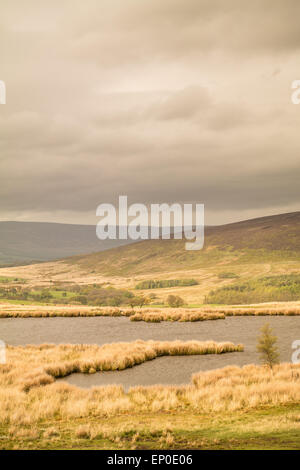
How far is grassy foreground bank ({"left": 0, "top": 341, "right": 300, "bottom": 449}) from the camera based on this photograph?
14453mm

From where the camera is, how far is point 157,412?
19969 millimetres

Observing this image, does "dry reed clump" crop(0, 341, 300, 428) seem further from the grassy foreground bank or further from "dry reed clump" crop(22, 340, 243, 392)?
"dry reed clump" crop(22, 340, 243, 392)

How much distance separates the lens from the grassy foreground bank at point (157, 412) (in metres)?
14.5

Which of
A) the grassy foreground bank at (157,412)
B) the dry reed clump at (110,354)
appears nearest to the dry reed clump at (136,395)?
the grassy foreground bank at (157,412)

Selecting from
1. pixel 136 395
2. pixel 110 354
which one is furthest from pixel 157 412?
pixel 110 354

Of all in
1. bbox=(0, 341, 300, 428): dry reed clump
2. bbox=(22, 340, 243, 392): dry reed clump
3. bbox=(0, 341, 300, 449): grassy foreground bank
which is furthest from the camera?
bbox=(22, 340, 243, 392): dry reed clump

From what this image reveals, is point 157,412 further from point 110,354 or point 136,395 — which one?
point 110,354

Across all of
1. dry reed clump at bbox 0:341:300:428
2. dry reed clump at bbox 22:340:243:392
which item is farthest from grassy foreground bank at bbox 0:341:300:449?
dry reed clump at bbox 22:340:243:392

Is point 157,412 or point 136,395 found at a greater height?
point 136,395

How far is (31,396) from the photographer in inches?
909

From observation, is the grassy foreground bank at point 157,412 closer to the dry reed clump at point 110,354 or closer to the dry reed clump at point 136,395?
the dry reed clump at point 136,395

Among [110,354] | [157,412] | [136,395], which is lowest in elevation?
[110,354]
